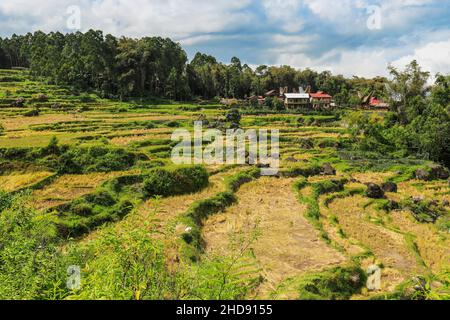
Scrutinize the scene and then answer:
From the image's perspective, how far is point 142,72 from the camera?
274ft

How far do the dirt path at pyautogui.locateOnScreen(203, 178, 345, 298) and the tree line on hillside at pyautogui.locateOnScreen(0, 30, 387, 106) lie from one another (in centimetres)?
5770

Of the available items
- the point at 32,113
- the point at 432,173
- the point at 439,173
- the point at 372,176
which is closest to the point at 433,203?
the point at 372,176

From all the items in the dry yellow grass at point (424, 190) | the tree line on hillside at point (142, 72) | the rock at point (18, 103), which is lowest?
the dry yellow grass at point (424, 190)

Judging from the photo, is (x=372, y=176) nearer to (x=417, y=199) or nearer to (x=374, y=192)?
(x=417, y=199)

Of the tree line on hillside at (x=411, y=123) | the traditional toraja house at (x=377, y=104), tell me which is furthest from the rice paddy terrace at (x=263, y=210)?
the traditional toraja house at (x=377, y=104)

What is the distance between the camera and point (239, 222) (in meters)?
22.2

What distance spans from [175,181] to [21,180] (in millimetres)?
9979

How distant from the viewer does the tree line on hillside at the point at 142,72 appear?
258ft

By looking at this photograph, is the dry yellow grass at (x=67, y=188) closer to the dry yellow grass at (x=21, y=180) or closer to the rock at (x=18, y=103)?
the dry yellow grass at (x=21, y=180)

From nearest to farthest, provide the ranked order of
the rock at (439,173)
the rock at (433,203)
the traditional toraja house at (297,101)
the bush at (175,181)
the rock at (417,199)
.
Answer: the bush at (175,181) → the rock at (433,203) → the rock at (417,199) → the rock at (439,173) → the traditional toraja house at (297,101)

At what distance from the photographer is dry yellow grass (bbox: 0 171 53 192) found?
2426 cm

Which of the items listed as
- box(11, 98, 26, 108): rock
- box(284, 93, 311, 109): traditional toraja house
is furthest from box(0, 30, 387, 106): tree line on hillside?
box(11, 98, 26, 108): rock

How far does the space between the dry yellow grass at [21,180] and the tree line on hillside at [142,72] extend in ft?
173

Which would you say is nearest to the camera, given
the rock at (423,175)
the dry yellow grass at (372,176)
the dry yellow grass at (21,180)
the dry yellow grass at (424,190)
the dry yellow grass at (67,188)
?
the dry yellow grass at (67,188)
